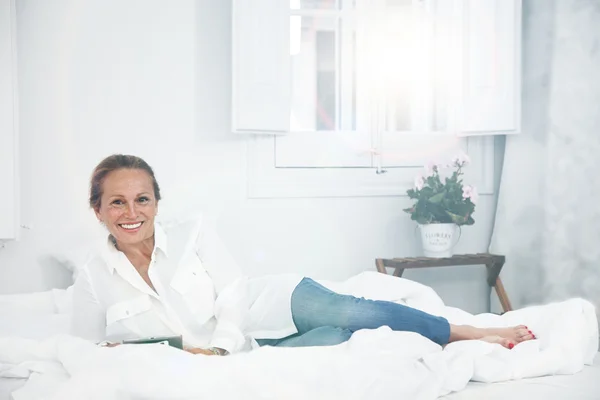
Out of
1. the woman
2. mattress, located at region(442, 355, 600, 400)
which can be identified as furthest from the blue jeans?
mattress, located at region(442, 355, 600, 400)

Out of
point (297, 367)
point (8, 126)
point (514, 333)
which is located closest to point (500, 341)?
point (514, 333)

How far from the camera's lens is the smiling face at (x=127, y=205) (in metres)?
1.78

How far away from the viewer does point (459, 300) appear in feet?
10.8

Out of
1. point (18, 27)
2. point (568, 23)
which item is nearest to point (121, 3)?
point (18, 27)

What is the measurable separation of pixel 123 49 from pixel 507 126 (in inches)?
66.9

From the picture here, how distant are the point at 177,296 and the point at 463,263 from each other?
1514mm

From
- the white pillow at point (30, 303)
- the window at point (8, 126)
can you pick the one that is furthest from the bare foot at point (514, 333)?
the window at point (8, 126)

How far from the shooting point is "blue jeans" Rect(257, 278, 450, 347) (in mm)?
1716

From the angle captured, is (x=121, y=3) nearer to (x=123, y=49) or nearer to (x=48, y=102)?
(x=123, y=49)

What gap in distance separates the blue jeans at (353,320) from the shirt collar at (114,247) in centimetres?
42

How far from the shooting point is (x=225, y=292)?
183 centimetres

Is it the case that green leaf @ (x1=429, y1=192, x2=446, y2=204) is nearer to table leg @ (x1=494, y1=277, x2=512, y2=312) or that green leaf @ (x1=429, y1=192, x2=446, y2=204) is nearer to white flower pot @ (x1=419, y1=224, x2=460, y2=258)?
white flower pot @ (x1=419, y1=224, x2=460, y2=258)

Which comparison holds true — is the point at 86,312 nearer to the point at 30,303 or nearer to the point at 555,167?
the point at 30,303

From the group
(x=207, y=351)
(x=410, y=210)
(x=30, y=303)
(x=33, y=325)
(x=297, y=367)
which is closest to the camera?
(x=297, y=367)
